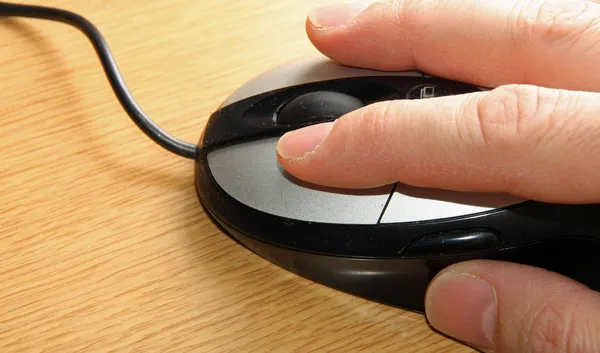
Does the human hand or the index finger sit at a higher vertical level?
the index finger

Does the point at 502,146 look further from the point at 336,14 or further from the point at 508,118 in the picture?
the point at 336,14

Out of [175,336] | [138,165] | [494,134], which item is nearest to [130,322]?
[175,336]

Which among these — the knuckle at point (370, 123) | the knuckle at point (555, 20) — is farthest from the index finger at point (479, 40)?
the knuckle at point (370, 123)

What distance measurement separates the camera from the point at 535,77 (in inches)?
19.7

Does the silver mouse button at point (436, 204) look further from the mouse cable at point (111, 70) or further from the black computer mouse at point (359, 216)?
the mouse cable at point (111, 70)

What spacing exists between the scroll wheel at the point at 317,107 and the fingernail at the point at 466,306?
0.48 feet

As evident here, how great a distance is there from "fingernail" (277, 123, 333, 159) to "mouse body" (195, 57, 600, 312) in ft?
0.05

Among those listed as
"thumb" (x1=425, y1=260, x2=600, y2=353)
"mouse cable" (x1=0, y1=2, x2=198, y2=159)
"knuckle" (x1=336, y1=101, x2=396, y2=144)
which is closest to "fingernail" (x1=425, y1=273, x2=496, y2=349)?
"thumb" (x1=425, y1=260, x2=600, y2=353)

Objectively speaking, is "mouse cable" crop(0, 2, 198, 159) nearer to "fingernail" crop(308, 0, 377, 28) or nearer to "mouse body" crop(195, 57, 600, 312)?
"mouse body" crop(195, 57, 600, 312)

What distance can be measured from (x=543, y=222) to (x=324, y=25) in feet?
0.82

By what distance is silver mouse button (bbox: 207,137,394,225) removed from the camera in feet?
1.46

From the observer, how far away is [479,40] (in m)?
0.51

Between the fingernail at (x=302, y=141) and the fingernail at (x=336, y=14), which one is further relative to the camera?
the fingernail at (x=336, y=14)

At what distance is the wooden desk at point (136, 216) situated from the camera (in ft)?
1.47
